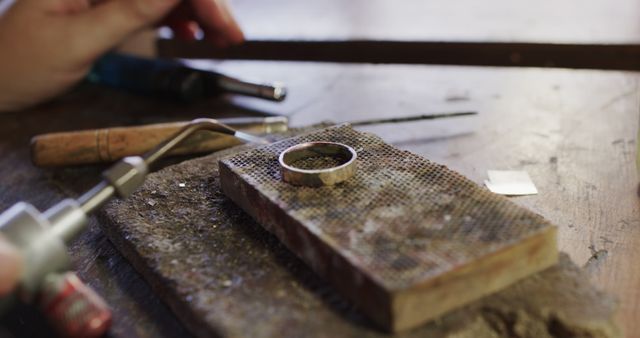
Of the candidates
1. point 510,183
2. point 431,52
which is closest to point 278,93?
point 431,52

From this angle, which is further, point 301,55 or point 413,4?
point 413,4

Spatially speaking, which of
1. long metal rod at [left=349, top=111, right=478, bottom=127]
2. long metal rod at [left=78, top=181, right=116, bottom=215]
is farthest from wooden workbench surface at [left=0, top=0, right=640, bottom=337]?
long metal rod at [left=78, top=181, right=116, bottom=215]

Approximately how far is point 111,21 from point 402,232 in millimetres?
906

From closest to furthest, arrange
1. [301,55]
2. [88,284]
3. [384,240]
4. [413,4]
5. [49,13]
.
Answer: [384,240] < [88,284] < [49,13] < [301,55] < [413,4]

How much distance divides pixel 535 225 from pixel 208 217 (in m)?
0.38

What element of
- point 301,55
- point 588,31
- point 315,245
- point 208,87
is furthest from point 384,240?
point 588,31

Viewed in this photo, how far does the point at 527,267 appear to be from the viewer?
63 cm

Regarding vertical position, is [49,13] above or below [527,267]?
above

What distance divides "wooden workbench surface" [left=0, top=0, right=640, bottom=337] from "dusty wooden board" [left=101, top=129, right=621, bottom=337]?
0.04 metres

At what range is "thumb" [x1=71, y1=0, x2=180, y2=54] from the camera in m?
1.28

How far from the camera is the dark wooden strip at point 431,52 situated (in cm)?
134

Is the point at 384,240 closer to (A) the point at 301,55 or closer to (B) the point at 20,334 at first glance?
(B) the point at 20,334

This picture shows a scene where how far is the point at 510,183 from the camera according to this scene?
907mm

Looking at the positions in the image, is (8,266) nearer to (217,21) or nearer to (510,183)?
(510,183)
